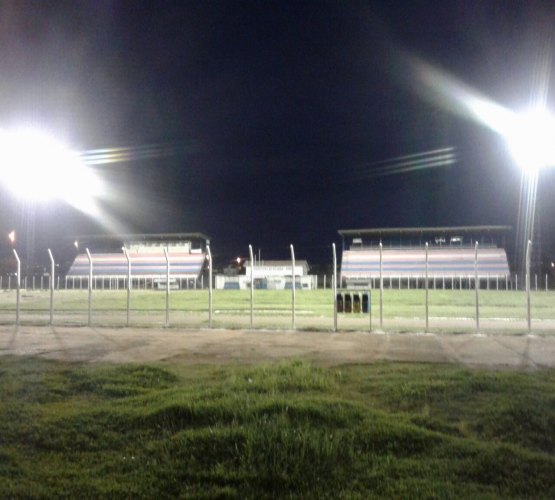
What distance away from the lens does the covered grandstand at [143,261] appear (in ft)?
174

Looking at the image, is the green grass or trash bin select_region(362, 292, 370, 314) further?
trash bin select_region(362, 292, 370, 314)

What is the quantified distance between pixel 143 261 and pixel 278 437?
2082 inches

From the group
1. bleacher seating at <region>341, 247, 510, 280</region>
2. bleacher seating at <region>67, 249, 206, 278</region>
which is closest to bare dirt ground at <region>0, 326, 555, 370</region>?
bleacher seating at <region>341, 247, 510, 280</region>

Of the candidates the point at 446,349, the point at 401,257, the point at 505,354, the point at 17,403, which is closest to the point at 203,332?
the point at 446,349

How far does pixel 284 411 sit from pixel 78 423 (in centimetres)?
222

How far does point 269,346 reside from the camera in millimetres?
12562

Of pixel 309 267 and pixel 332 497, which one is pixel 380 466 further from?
pixel 309 267

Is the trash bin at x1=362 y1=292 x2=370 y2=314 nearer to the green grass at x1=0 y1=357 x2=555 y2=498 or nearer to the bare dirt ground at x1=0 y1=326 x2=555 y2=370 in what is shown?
the bare dirt ground at x1=0 y1=326 x2=555 y2=370

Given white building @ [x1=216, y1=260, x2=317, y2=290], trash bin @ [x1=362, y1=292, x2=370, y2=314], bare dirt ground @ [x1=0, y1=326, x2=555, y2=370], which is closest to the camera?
bare dirt ground @ [x1=0, y1=326, x2=555, y2=370]

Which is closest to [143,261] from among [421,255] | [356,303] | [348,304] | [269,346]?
[421,255]

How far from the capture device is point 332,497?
3.86m

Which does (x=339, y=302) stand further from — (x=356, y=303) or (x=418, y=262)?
(x=418, y=262)

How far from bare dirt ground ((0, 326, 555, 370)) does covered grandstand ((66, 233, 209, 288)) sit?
34799 millimetres

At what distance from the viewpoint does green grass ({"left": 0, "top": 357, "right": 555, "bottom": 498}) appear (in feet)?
13.4
